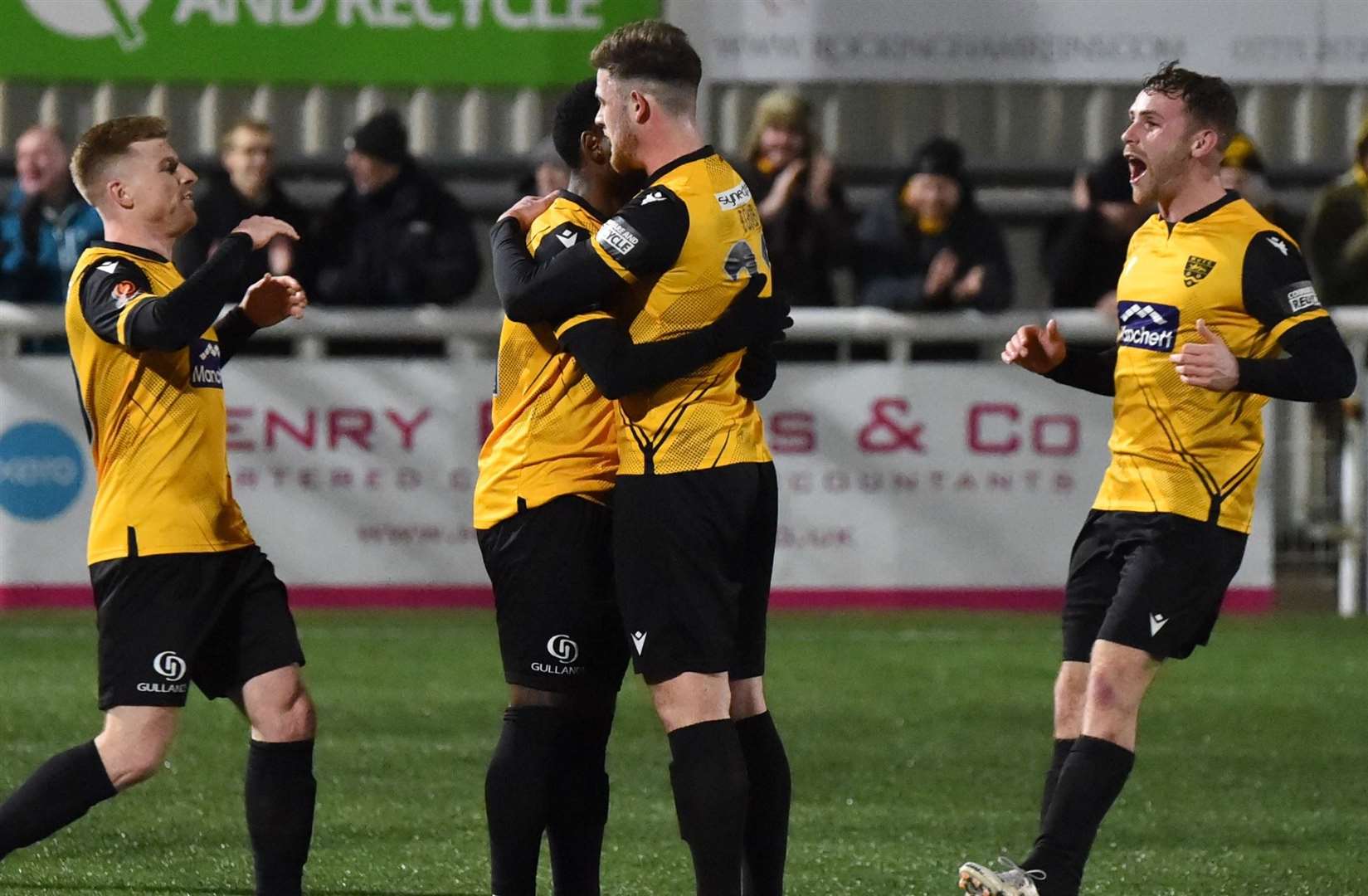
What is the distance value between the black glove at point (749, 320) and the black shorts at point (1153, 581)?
110 centimetres

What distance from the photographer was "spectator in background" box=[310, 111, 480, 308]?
12289mm

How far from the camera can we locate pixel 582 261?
5.29 meters

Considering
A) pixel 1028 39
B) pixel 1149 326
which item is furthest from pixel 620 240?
pixel 1028 39

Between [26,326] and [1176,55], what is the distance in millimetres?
6409

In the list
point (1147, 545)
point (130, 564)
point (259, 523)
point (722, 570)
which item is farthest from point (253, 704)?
point (259, 523)

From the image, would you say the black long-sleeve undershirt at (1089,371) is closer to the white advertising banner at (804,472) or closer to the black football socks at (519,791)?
the black football socks at (519,791)

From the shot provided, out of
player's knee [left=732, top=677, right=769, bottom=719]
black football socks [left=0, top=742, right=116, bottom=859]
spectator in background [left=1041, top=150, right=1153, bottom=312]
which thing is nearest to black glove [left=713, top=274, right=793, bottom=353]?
player's knee [left=732, top=677, right=769, bottom=719]

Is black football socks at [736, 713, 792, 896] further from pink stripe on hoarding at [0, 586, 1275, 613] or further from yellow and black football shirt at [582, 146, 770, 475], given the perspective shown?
pink stripe on hoarding at [0, 586, 1275, 613]

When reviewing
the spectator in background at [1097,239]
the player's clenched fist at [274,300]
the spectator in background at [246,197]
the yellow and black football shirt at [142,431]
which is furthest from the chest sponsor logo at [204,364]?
the spectator in background at [1097,239]

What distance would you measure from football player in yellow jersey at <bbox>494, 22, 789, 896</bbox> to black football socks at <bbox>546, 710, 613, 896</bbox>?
1.15 feet

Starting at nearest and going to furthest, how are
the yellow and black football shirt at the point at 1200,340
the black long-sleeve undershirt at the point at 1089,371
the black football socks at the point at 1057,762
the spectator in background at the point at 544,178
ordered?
the yellow and black football shirt at the point at 1200,340, the black football socks at the point at 1057,762, the black long-sleeve undershirt at the point at 1089,371, the spectator in background at the point at 544,178

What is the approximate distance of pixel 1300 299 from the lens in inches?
232

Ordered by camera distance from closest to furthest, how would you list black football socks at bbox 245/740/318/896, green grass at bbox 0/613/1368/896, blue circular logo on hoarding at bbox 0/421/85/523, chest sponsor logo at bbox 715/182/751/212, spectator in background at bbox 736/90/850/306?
chest sponsor logo at bbox 715/182/751/212, black football socks at bbox 245/740/318/896, green grass at bbox 0/613/1368/896, blue circular logo on hoarding at bbox 0/421/85/523, spectator in background at bbox 736/90/850/306

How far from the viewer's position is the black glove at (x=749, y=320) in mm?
5363
